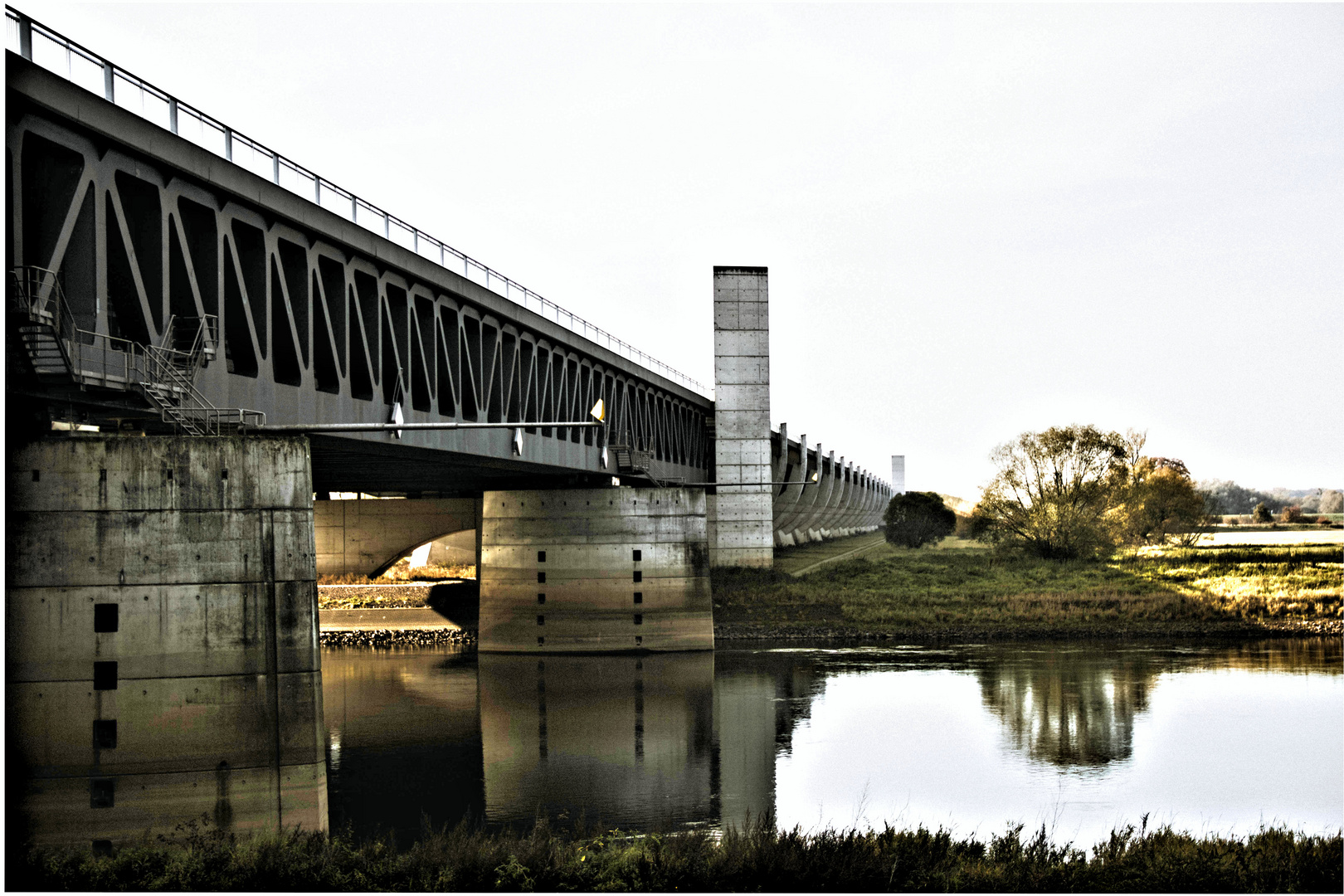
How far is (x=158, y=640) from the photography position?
17516mm

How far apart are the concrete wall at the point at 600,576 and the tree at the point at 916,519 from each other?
5004 centimetres

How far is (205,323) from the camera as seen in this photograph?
1909 centimetres

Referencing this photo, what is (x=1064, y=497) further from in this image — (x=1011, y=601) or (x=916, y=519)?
(x=916, y=519)

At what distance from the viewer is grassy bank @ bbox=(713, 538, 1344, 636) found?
50.4 metres

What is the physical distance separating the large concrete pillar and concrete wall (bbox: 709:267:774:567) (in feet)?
0.15

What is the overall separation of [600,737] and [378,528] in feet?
98.4

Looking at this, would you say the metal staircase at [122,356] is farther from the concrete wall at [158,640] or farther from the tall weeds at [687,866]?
the tall weeds at [687,866]

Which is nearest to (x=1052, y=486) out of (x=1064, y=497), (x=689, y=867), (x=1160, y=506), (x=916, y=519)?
(x=1064, y=497)

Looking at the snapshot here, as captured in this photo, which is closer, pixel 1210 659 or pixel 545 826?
pixel 545 826

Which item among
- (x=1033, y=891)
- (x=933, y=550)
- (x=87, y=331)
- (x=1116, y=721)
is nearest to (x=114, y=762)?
(x=87, y=331)

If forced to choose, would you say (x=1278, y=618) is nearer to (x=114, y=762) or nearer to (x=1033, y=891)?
(x=1033, y=891)

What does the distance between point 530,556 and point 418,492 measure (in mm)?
10766

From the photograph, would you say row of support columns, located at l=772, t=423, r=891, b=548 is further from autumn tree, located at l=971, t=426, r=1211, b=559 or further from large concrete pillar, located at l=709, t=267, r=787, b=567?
autumn tree, located at l=971, t=426, r=1211, b=559

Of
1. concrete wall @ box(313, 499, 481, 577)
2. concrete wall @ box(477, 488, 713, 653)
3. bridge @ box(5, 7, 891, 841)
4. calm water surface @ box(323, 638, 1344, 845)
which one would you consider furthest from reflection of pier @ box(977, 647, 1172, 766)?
concrete wall @ box(313, 499, 481, 577)
